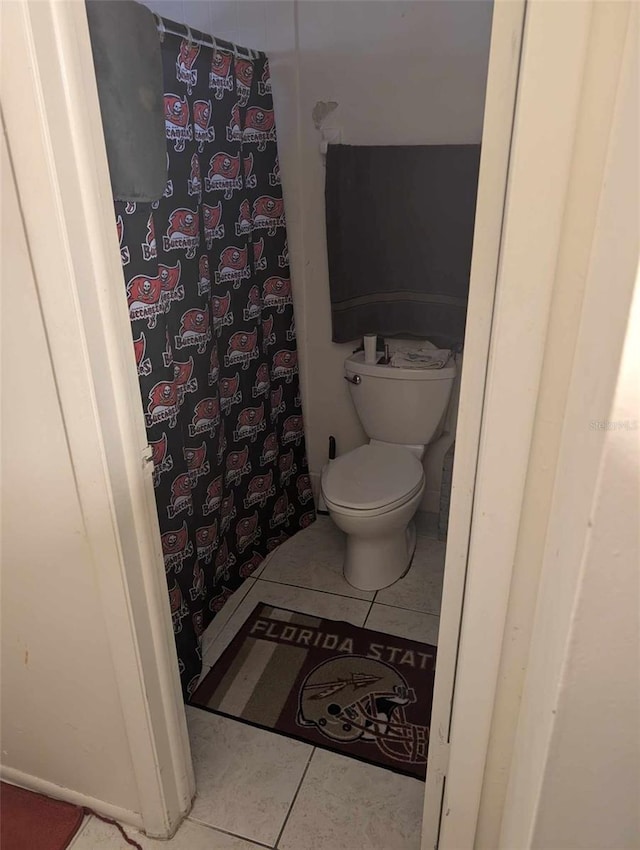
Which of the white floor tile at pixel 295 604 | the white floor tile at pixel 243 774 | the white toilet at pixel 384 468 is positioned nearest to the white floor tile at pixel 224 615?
the white floor tile at pixel 295 604

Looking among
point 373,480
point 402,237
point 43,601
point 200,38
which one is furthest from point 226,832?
point 200,38

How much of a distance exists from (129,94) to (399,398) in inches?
52.1

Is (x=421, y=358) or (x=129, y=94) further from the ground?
(x=129, y=94)

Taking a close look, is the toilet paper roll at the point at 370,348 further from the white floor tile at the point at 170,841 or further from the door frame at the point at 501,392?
the white floor tile at the point at 170,841

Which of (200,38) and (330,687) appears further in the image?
(330,687)

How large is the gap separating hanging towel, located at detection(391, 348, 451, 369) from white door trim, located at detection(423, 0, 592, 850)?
4.05 feet

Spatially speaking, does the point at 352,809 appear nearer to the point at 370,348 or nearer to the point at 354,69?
the point at 370,348

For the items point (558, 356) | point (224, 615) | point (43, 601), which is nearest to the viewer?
point (558, 356)

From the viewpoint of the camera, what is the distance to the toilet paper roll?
2.17m

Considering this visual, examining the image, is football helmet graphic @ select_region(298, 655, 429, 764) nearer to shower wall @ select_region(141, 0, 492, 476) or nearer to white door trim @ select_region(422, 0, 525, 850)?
white door trim @ select_region(422, 0, 525, 850)

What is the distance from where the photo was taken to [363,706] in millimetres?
1674

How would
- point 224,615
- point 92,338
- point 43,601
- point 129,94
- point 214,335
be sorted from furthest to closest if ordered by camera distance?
1. point 224,615
2. point 214,335
3. point 43,601
4. point 129,94
5. point 92,338

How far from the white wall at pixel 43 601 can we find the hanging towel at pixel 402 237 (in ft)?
4.44

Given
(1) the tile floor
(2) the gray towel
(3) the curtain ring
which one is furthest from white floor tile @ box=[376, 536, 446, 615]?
(3) the curtain ring
